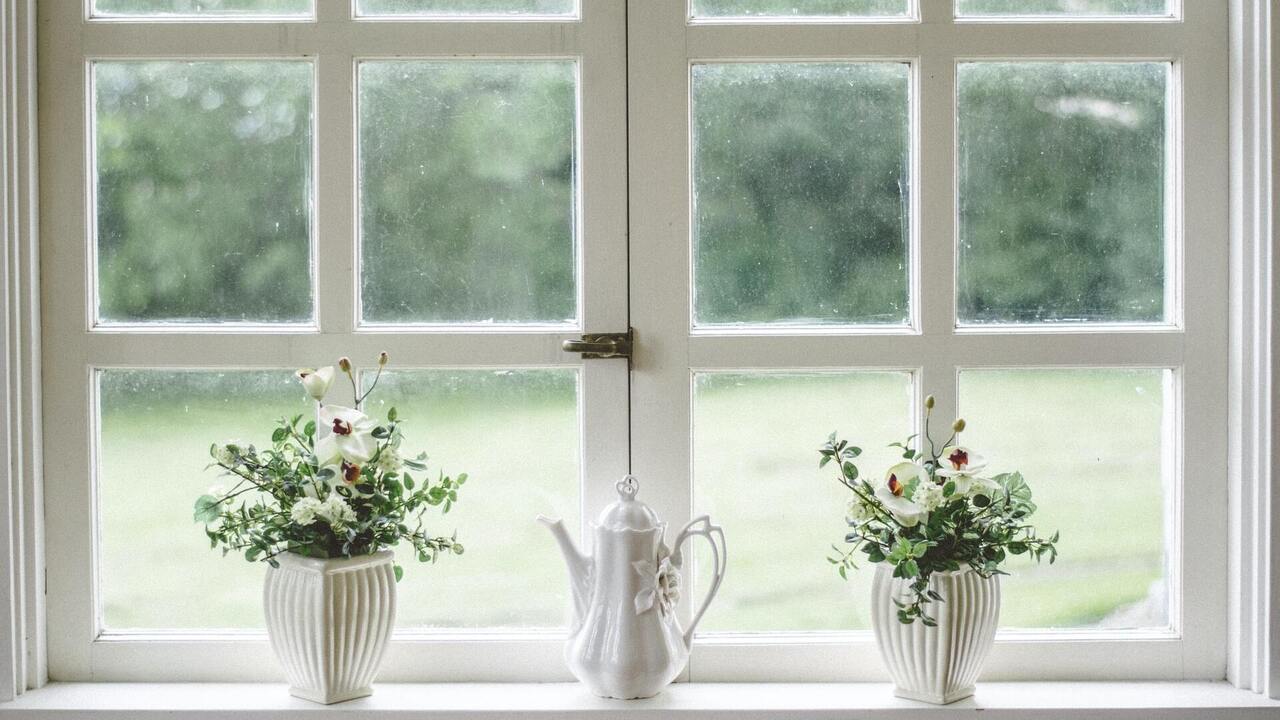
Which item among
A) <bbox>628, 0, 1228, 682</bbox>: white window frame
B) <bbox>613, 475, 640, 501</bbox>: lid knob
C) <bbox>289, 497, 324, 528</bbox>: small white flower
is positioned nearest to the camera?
A: <bbox>289, 497, 324, 528</bbox>: small white flower

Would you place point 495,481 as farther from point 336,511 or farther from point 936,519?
point 936,519

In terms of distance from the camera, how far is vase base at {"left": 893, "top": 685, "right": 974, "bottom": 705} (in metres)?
1.49

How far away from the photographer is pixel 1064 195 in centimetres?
163

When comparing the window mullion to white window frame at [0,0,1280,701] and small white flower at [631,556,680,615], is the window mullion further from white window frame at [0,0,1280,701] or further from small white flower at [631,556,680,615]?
small white flower at [631,556,680,615]

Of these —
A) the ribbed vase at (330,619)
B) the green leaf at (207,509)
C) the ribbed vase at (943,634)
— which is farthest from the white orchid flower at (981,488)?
the green leaf at (207,509)

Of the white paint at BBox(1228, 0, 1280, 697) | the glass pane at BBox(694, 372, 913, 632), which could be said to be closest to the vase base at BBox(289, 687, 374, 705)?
the glass pane at BBox(694, 372, 913, 632)

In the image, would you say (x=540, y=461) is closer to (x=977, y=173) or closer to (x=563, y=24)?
(x=563, y=24)

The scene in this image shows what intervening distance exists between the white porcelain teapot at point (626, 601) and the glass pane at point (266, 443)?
0.47 ft

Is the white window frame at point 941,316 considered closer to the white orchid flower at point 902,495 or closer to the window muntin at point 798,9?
the window muntin at point 798,9

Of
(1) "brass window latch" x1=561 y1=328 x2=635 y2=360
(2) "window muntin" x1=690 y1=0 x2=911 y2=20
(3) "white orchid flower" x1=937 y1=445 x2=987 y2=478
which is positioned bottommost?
(3) "white orchid flower" x1=937 y1=445 x2=987 y2=478

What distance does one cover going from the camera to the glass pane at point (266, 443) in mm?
1623

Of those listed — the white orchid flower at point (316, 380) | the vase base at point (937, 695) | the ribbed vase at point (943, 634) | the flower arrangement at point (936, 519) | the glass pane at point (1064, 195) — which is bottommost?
the vase base at point (937, 695)

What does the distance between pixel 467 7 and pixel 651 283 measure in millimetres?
513

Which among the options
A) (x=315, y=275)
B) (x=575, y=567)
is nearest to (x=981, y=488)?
(x=575, y=567)
